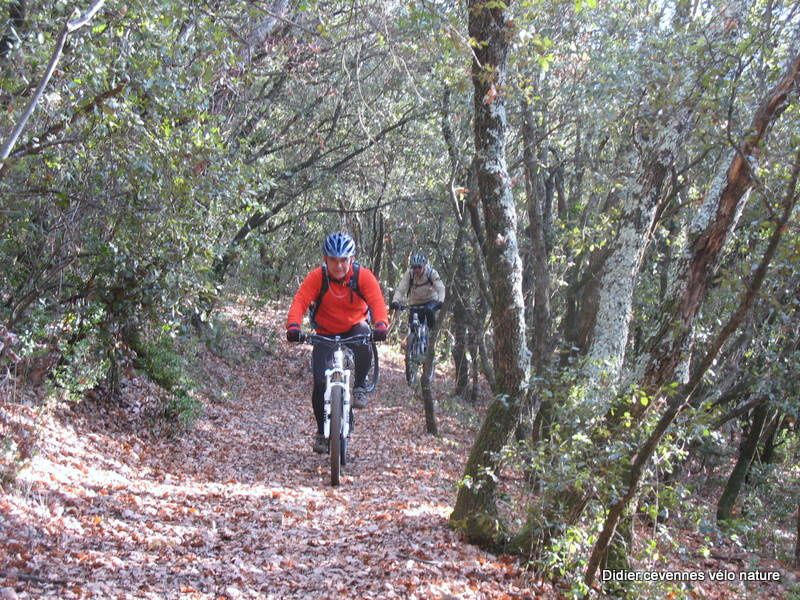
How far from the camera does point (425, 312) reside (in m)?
15.1

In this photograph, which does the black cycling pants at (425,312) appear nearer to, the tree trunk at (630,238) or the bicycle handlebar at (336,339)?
the bicycle handlebar at (336,339)

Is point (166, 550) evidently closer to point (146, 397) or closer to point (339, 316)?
point (339, 316)

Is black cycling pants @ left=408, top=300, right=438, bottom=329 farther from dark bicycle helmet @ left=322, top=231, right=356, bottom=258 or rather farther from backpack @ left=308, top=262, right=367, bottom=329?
dark bicycle helmet @ left=322, top=231, right=356, bottom=258

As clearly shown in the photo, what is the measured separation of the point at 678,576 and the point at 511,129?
10.3 meters

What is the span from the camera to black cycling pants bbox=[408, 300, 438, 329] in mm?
14680

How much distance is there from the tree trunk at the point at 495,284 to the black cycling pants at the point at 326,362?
2.78m

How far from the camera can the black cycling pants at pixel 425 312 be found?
14.7 meters

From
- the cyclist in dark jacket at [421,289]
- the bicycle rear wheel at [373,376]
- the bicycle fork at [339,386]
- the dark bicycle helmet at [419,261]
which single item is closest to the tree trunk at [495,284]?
the bicycle fork at [339,386]

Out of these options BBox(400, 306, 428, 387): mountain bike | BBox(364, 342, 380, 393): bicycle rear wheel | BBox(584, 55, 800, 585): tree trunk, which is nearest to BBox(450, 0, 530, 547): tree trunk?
BBox(584, 55, 800, 585): tree trunk

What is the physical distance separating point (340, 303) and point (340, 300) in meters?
0.04

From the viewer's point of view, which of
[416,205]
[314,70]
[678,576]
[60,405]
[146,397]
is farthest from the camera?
[416,205]

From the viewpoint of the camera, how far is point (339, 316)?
8406mm

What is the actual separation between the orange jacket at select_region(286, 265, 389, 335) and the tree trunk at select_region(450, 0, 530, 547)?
2569mm

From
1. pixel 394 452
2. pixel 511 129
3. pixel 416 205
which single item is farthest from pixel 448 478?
pixel 416 205
